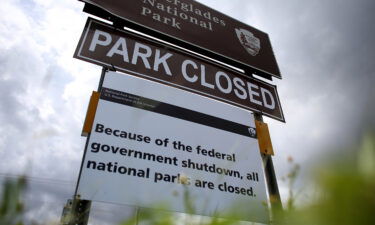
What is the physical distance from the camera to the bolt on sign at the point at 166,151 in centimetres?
187

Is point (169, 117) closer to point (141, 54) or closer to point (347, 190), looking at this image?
point (141, 54)

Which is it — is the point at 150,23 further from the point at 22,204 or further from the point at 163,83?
the point at 22,204

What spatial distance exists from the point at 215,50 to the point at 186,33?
460 millimetres

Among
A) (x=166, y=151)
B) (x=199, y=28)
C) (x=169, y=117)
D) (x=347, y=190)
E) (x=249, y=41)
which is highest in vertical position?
(x=249, y=41)

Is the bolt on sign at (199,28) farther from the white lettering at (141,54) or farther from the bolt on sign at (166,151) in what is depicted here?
the bolt on sign at (166,151)

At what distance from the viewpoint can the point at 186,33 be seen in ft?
10.6

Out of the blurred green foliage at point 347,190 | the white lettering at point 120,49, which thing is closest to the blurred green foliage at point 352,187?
the blurred green foliage at point 347,190

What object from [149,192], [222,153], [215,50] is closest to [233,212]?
[149,192]

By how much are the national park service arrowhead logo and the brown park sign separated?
0.63 m

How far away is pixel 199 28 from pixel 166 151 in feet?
6.63

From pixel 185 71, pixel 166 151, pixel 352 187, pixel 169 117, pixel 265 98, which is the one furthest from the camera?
pixel 265 98

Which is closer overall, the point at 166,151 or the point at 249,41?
the point at 166,151

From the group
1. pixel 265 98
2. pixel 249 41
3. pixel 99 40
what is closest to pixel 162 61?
pixel 99 40

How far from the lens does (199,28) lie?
3.43 meters
